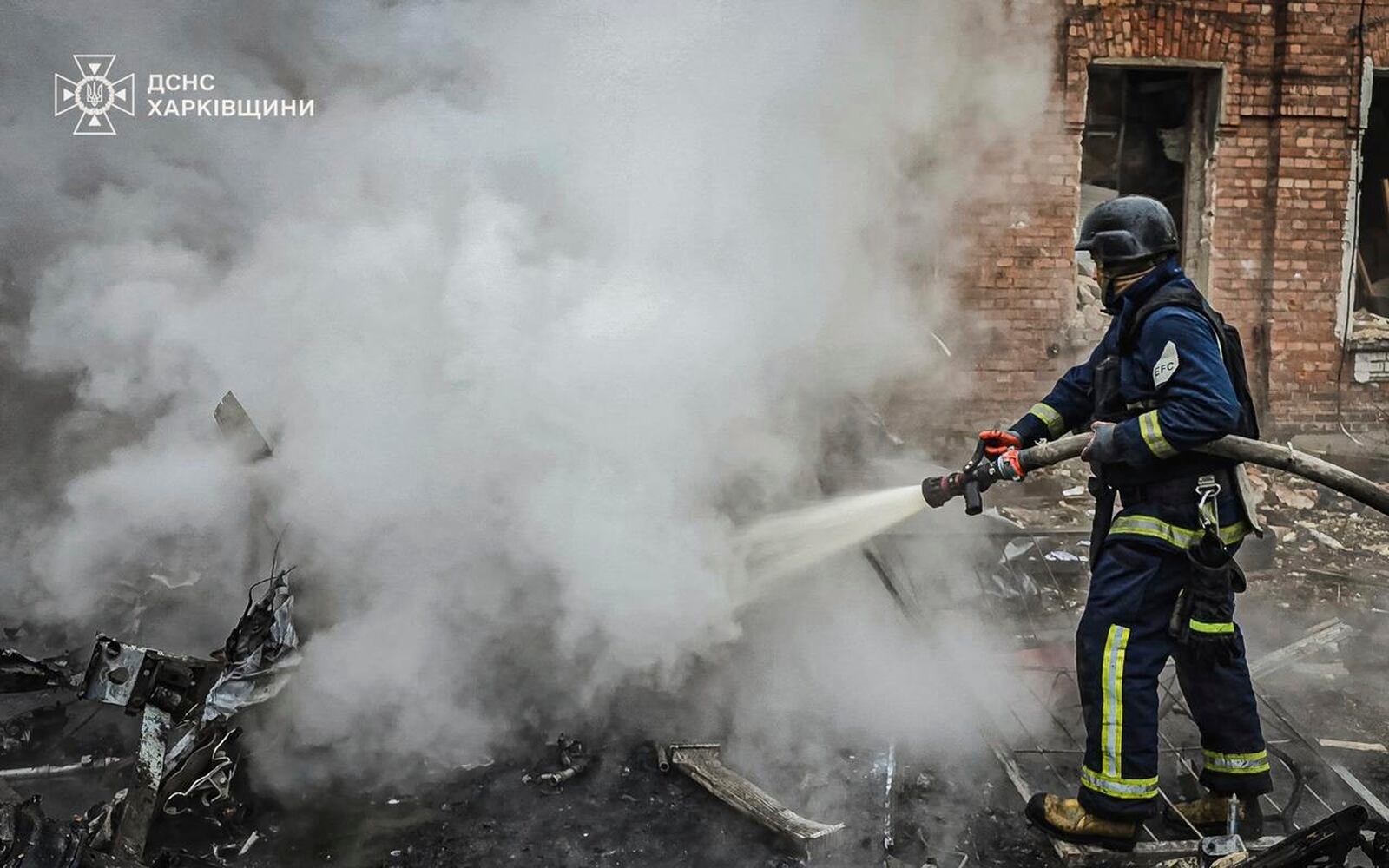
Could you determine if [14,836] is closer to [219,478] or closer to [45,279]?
[219,478]

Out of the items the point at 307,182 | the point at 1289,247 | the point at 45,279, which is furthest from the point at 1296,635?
the point at 45,279

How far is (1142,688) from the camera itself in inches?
125

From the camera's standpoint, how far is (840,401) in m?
5.50

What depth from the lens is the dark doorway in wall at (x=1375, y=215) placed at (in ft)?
27.4

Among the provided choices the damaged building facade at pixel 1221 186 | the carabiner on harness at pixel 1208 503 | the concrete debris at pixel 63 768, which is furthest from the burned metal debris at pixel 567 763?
the damaged building facade at pixel 1221 186

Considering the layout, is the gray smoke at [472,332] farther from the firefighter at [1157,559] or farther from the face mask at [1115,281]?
the face mask at [1115,281]

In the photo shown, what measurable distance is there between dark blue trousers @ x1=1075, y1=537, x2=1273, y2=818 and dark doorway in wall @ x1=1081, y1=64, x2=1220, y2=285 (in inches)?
206

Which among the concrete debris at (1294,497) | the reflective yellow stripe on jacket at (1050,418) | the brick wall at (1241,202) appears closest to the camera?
the reflective yellow stripe on jacket at (1050,418)

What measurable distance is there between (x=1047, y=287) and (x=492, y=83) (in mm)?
4298

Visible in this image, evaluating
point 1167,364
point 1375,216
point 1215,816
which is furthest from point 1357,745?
point 1375,216

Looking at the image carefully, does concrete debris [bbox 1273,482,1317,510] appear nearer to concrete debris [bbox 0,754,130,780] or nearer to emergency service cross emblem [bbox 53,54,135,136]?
concrete debris [bbox 0,754,130,780]

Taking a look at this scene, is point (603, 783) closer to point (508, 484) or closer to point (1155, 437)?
point (508, 484)

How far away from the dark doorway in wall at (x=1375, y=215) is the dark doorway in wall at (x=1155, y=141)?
5.43 ft

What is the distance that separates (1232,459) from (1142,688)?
76 centimetres
